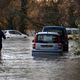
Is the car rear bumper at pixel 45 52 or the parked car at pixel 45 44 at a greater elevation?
the parked car at pixel 45 44

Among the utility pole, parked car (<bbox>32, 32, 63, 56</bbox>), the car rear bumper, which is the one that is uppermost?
parked car (<bbox>32, 32, 63, 56</bbox>)

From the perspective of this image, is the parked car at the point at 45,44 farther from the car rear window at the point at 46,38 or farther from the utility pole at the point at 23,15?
the utility pole at the point at 23,15

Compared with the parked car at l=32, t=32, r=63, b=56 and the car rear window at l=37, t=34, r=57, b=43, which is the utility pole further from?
the parked car at l=32, t=32, r=63, b=56

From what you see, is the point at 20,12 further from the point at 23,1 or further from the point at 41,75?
the point at 41,75

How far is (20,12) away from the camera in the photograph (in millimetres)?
76438

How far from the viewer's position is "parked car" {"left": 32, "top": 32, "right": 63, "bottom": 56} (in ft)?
92.1

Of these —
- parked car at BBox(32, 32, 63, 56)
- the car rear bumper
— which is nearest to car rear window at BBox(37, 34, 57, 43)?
parked car at BBox(32, 32, 63, 56)

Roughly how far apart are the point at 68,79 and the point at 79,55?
13.1 metres

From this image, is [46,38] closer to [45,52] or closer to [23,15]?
[45,52]

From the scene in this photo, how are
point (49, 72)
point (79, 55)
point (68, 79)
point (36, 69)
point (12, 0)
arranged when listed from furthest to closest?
point (12, 0) < point (79, 55) < point (36, 69) < point (49, 72) < point (68, 79)

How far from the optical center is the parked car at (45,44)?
1105 inches

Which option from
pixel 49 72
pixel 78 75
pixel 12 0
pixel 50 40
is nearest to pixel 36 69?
pixel 49 72

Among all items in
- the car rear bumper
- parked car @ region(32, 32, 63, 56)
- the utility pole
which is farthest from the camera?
the utility pole

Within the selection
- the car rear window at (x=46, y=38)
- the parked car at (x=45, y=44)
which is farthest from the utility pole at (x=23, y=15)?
the parked car at (x=45, y=44)
